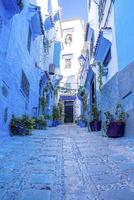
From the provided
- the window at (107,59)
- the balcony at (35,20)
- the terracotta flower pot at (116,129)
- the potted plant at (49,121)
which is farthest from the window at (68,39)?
the terracotta flower pot at (116,129)

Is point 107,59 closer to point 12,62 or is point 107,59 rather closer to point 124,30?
point 124,30

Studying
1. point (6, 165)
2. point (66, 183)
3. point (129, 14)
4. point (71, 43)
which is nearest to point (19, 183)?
point (66, 183)

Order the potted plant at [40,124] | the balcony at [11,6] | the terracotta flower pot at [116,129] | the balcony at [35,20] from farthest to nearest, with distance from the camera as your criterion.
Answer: the potted plant at [40,124], the balcony at [35,20], the terracotta flower pot at [116,129], the balcony at [11,6]

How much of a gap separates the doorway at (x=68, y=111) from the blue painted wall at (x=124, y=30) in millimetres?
19603

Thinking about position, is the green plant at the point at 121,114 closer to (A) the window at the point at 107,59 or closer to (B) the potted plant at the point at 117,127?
(B) the potted plant at the point at 117,127

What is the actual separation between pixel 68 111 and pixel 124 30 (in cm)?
2095

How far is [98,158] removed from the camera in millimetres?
3625

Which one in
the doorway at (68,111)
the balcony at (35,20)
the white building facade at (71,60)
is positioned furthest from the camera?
the white building facade at (71,60)

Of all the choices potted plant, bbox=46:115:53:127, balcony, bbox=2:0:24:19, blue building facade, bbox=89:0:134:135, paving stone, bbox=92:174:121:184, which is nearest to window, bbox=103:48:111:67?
blue building facade, bbox=89:0:134:135

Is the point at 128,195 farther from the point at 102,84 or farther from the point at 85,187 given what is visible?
the point at 102,84

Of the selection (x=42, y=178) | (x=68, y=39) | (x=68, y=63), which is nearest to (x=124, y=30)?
(x=42, y=178)

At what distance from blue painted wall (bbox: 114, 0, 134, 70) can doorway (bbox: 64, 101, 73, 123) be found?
19.6 meters

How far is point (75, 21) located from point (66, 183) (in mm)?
27826

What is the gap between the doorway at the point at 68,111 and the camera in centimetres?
2712
